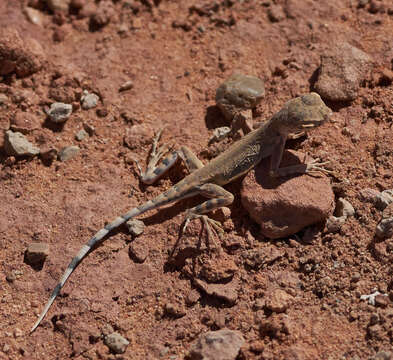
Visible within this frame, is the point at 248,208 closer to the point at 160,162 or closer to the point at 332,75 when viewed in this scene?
the point at 160,162

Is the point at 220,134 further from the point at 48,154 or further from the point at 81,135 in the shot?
the point at 48,154

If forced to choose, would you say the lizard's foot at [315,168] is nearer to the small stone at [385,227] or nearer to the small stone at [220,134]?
Result: the small stone at [385,227]

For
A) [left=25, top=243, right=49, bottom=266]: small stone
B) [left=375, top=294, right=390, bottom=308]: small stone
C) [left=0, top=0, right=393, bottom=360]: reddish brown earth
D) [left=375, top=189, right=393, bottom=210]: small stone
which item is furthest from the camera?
[left=25, top=243, right=49, bottom=266]: small stone

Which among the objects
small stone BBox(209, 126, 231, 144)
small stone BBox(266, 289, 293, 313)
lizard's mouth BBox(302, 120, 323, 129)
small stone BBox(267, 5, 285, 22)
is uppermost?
small stone BBox(267, 5, 285, 22)

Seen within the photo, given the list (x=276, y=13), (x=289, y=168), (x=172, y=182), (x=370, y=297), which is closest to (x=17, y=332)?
(x=172, y=182)

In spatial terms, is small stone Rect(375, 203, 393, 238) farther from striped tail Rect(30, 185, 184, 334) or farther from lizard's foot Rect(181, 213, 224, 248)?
striped tail Rect(30, 185, 184, 334)

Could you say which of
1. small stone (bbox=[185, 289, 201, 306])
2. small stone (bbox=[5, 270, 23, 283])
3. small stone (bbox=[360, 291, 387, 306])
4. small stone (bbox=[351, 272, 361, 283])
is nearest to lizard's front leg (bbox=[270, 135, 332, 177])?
small stone (bbox=[351, 272, 361, 283])

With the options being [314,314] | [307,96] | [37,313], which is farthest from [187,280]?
[307,96]

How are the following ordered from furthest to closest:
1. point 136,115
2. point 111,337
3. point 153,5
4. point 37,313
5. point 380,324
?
point 153,5
point 136,115
point 37,313
point 111,337
point 380,324
